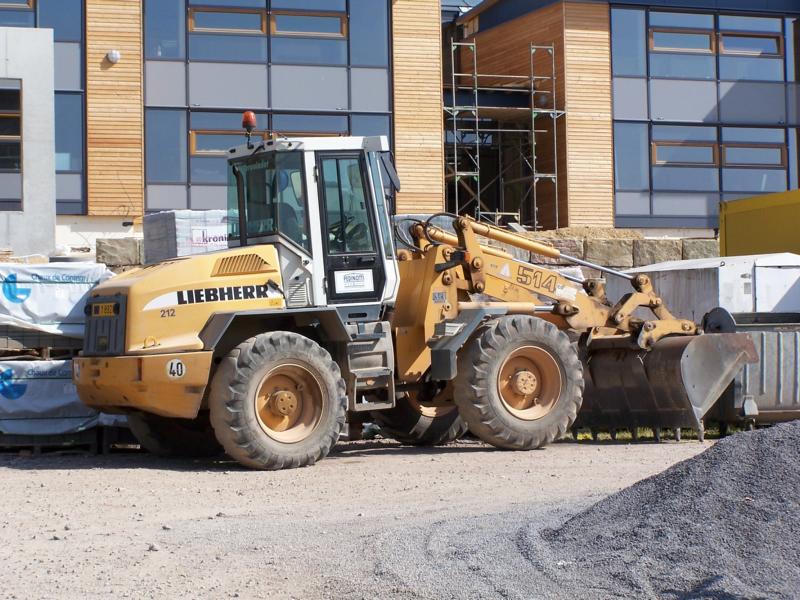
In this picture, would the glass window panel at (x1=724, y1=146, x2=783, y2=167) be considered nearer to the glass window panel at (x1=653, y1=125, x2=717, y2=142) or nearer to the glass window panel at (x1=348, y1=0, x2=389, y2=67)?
the glass window panel at (x1=653, y1=125, x2=717, y2=142)

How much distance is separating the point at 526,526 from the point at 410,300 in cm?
622

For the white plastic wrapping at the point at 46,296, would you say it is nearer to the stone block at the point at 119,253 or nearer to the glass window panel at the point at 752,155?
the stone block at the point at 119,253

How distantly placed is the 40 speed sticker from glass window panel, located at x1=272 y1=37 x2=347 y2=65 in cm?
1903

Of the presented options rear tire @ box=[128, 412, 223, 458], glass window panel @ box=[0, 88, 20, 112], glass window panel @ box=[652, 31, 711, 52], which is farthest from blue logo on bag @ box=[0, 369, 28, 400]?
glass window panel @ box=[652, 31, 711, 52]

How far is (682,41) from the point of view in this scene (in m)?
34.2

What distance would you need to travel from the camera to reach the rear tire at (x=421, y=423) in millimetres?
15516

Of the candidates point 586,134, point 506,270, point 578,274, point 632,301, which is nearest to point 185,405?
point 506,270

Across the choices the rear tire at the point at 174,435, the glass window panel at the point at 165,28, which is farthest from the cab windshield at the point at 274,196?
the glass window panel at the point at 165,28

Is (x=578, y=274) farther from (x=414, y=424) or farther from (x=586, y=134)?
(x=586, y=134)

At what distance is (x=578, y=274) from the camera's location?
20.0m

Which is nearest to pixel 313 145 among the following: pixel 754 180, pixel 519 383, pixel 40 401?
pixel 519 383

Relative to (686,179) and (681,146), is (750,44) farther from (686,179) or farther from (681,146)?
(686,179)

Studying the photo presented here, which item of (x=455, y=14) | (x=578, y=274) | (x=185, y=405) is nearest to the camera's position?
(x=185, y=405)

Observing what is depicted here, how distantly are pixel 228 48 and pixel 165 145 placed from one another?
9.28 ft
